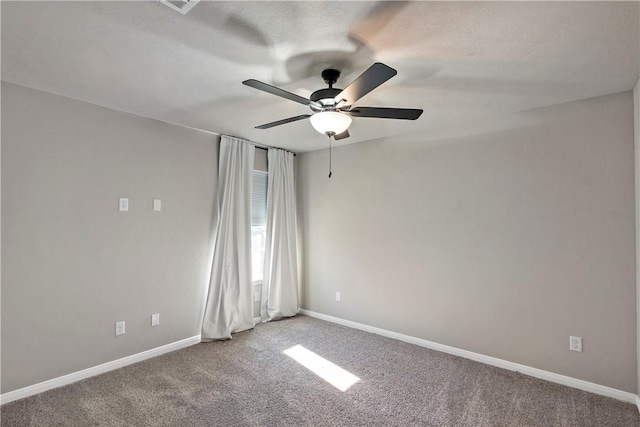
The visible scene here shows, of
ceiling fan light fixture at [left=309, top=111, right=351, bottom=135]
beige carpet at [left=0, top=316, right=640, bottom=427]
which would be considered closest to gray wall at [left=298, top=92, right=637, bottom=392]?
beige carpet at [left=0, top=316, right=640, bottom=427]

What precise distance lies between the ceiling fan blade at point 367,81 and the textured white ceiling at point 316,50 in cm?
26

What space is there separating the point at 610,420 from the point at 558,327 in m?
0.71

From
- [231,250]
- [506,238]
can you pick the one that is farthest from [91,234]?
[506,238]

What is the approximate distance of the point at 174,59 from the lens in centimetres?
207

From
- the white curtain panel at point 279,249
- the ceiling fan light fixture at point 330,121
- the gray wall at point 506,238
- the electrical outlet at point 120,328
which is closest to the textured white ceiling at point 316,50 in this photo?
the ceiling fan light fixture at point 330,121

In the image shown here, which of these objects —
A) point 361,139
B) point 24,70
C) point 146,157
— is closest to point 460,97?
point 361,139

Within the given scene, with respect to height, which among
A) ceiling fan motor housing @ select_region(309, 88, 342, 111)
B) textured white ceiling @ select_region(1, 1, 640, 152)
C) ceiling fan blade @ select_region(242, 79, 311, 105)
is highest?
textured white ceiling @ select_region(1, 1, 640, 152)

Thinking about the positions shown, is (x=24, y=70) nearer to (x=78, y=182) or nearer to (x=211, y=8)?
(x=78, y=182)

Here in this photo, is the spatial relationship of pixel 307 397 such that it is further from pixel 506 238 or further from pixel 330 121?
pixel 506 238

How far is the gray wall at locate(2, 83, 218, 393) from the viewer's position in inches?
97.0

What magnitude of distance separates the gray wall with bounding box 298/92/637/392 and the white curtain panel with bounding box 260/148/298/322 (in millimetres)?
663

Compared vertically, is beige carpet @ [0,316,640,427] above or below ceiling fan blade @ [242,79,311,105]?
below

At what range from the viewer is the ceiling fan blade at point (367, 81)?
166cm

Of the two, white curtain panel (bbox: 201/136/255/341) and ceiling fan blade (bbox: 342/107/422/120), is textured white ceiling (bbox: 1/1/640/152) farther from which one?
white curtain panel (bbox: 201/136/255/341)
